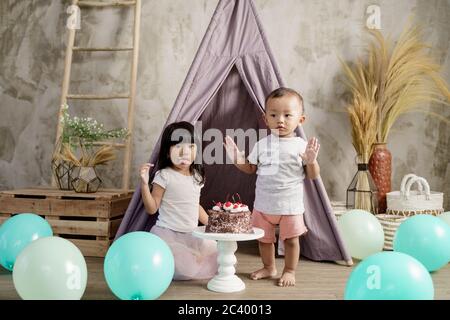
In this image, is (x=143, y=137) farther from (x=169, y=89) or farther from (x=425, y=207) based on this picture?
(x=425, y=207)

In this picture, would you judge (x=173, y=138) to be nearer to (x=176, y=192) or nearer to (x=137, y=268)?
(x=176, y=192)

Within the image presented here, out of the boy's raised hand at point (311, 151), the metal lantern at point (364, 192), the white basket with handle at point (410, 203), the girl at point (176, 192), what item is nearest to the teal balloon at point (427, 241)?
the white basket with handle at point (410, 203)

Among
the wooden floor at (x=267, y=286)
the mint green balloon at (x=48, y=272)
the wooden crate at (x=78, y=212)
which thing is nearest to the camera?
the mint green balloon at (x=48, y=272)

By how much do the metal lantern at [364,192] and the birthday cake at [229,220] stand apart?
127 cm

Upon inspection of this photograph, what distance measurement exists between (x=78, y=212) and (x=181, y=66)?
55.6 inches

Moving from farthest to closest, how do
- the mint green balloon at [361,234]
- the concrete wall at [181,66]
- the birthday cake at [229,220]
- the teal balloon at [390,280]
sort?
the concrete wall at [181,66] < the mint green balloon at [361,234] < the birthday cake at [229,220] < the teal balloon at [390,280]

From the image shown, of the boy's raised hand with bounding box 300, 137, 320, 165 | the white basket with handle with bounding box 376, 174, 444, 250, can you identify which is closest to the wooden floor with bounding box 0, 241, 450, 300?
the white basket with handle with bounding box 376, 174, 444, 250

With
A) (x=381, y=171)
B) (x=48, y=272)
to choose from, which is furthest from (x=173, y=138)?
(x=381, y=171)

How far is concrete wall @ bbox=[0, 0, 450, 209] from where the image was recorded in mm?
3578

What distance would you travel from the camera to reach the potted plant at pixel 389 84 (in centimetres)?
337

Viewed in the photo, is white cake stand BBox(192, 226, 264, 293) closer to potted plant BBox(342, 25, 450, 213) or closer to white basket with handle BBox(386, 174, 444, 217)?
white basket with handle BBox(386, 174, 444, 217)

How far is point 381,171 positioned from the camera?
3355 millimetres

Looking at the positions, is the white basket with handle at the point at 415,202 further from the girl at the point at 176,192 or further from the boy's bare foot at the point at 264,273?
the girl at the point at 176,192
